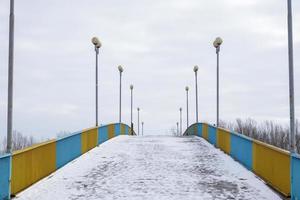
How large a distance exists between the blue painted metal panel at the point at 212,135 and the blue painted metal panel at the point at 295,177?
44.7ft

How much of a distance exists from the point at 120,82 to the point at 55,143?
26.3 m

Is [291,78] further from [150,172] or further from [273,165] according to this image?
[150,172]

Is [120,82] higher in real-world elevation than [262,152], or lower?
higher

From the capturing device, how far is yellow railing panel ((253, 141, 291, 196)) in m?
11.9

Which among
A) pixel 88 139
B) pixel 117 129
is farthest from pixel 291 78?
pixel 117 129

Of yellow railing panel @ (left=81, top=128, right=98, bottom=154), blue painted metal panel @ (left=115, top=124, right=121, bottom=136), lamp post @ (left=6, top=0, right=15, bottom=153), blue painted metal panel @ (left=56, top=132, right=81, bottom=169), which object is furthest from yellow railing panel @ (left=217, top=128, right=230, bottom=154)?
blue painted metal panel @ (left=115, top=124, right=121, bottom=136)

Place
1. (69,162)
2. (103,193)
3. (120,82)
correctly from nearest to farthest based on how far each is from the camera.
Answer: (103,193) → (69,162) → (120,82)

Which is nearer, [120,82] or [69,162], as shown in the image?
[69,162]

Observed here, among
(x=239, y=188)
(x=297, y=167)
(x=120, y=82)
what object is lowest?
(x=239, y=188)

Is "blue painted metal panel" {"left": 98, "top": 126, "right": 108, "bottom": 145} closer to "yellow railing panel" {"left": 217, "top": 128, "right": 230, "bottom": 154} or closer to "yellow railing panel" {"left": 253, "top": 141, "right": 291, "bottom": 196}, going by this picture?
"yellow railing panel" {"left": 217, "top": 128, "right": 230, "bottom": 154}

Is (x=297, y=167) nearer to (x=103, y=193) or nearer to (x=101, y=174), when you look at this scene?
(x=103, y=193)

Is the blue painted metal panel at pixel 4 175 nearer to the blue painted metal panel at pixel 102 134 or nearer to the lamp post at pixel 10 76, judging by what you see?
the lamp post at pixel 10 76

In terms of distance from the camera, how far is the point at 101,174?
15.1 metres

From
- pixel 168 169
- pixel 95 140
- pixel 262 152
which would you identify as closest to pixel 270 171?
pixel 262 152
